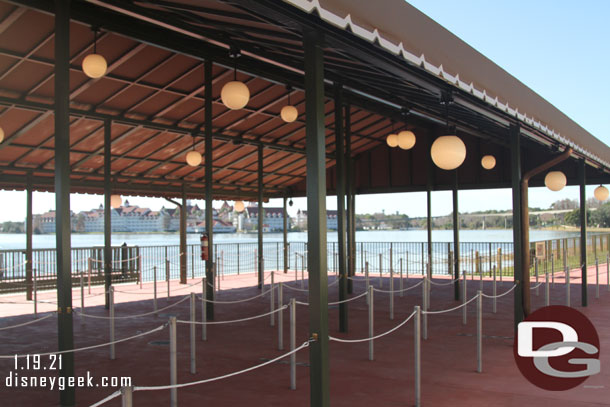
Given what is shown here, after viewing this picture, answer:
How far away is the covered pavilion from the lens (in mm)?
4504

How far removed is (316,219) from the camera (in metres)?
4.40

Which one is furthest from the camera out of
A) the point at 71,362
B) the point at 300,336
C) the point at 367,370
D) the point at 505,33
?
the point at 505,33

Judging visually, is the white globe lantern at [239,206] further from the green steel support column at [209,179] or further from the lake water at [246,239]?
the green steel support column at [209,179]

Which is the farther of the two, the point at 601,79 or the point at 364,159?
the point at 601,79

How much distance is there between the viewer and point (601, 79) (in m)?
69.4

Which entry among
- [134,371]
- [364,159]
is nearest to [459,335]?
[134,371]

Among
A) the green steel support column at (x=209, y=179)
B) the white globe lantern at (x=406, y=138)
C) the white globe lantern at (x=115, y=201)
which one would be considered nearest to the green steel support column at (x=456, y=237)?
the white globe lantern at (x=406, y=138)

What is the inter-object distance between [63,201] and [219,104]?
805cm

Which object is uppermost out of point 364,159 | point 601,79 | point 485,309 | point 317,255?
point 601,79

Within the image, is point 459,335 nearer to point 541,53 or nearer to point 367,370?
point 367,370

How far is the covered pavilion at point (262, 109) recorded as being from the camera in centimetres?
450

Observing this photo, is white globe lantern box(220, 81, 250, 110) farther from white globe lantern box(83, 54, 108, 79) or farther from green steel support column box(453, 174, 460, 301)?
green steel support column box(453, 174, 460, 301)

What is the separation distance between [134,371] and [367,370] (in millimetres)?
3172

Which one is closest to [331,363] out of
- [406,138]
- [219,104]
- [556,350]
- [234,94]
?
Result: [556,350]
